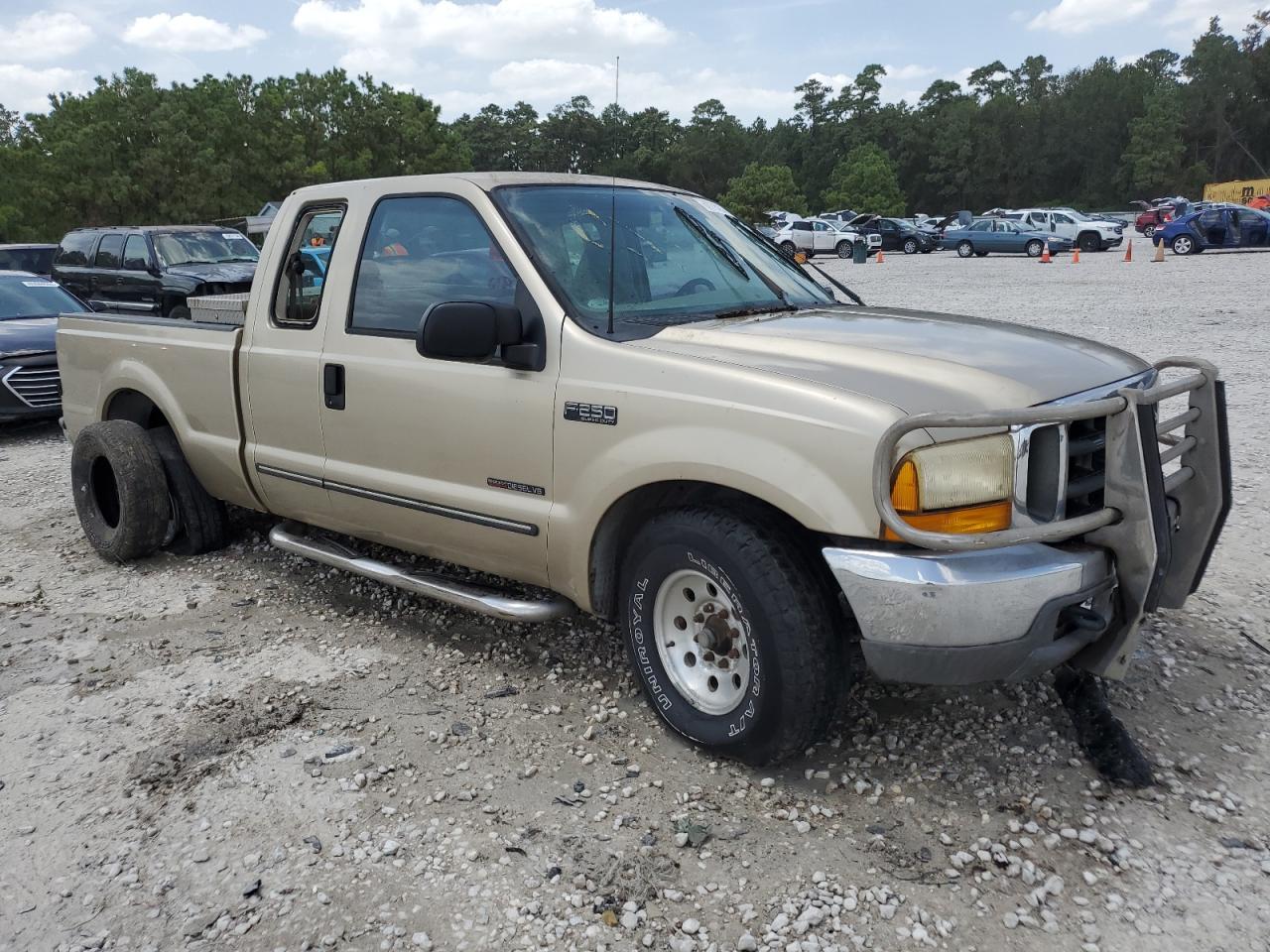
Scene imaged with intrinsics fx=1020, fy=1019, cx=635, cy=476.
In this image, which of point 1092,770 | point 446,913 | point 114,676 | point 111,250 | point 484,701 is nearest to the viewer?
point 446,913

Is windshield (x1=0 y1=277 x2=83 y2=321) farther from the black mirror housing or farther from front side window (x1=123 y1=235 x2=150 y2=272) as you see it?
the black mirror housing

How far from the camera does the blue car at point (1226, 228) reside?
27.8m

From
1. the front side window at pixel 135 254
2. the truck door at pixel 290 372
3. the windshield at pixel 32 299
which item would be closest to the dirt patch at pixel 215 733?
the truck door at pixel 290 372

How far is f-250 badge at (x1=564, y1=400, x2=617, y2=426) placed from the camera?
10.9ft

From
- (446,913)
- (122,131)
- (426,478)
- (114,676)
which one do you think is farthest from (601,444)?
(122,131)

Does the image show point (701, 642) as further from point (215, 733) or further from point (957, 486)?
point (215, 733)

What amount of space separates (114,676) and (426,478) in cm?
152

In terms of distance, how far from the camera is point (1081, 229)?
34594mm

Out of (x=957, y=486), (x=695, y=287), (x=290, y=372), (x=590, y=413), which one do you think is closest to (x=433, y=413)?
(x=590, y=413)

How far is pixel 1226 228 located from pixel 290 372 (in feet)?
99.0

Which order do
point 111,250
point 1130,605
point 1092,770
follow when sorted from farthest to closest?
point 111,250
point 1092,770
point 1130,605

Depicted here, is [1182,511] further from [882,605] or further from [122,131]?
[122,131]

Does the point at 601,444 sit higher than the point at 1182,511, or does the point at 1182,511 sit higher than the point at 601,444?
the point at 601,444

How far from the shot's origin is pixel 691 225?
427 cm
